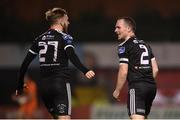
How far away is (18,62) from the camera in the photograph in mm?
23453

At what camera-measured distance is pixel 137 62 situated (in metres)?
8.41

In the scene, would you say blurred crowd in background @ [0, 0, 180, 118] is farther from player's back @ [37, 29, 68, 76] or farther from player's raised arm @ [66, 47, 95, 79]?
player's raised arm @ [66, 47, 95, 79]

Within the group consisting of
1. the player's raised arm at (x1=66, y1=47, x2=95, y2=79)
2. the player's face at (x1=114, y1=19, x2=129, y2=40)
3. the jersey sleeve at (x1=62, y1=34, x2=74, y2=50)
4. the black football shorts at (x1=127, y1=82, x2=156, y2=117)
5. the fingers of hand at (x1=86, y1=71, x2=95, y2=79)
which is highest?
the player's face at (x1=114, y1=19, x2=129, y2=40)

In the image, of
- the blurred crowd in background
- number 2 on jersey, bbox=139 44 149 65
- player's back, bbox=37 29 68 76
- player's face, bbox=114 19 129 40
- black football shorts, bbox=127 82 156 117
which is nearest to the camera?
player's back, bbox=37 29 68 76

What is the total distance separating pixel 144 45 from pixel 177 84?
13.8 m

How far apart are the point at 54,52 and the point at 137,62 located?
1141mm

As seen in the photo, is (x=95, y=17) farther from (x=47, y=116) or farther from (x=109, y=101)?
(x=47, y=116)

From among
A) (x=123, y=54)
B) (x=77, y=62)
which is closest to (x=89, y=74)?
(x=77, y=62)

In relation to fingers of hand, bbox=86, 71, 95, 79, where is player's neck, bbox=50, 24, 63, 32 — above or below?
above

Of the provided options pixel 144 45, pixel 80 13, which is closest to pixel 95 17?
pixel 80 13

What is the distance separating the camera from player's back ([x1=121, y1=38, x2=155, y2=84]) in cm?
841

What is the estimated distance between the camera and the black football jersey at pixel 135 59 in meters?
8.39

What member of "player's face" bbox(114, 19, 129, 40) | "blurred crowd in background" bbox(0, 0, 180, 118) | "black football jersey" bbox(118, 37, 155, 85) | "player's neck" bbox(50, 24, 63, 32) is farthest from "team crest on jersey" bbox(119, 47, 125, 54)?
"blurred crowd in background" bbox(0, 0, 180, 118)

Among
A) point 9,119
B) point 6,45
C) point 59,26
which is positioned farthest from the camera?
point 6,45
